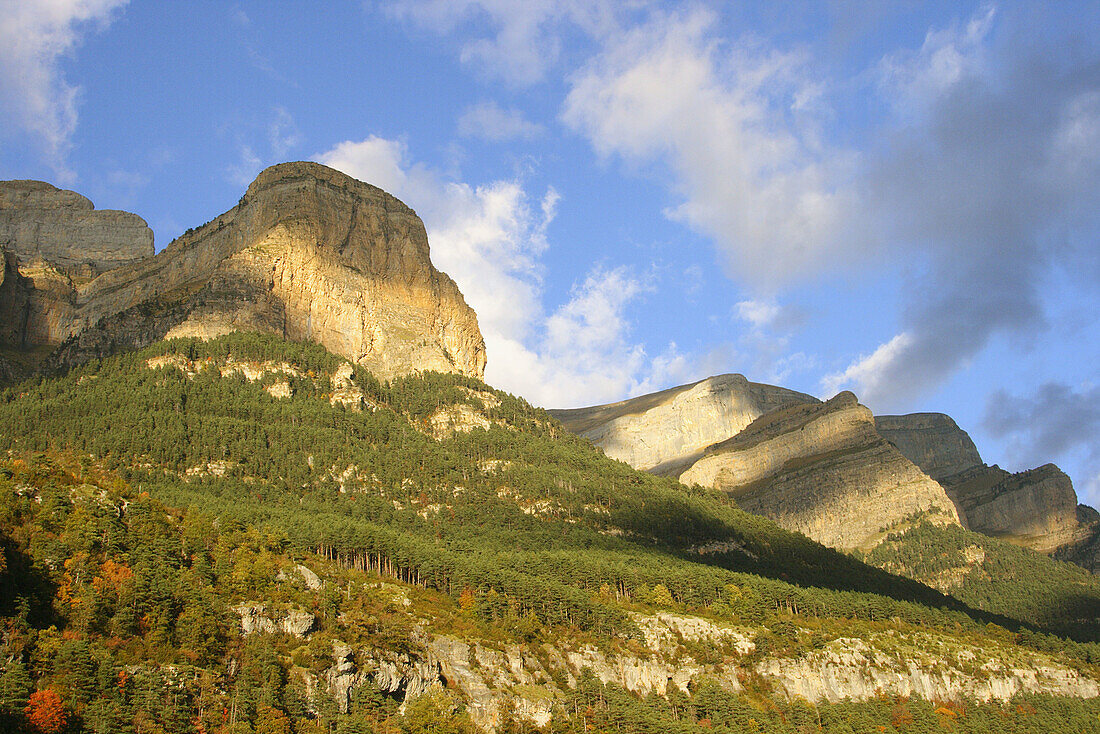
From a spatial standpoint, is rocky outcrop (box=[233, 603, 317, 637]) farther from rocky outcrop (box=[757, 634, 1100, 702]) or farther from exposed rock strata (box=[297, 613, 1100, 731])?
rocky outcrop (box=[757, 634, 1100, 702])

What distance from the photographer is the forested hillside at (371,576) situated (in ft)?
285

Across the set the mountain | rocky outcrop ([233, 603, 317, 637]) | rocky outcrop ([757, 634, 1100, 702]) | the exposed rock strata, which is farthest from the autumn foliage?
rocky outcrop ([757, 634, 1100, 702])

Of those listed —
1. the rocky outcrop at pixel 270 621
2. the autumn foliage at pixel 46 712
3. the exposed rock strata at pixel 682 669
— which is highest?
the rocky outcrop at pixel 270 621

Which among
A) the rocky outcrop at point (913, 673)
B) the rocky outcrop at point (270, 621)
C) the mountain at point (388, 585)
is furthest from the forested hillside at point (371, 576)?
the rocky outcrop at point (913, 673)

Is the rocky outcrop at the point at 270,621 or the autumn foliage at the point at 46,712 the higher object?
the rocky outcrop at the point at 270,621

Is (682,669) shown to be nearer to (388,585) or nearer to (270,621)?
(388,585)

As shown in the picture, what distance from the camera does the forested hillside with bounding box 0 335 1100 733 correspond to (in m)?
86.9

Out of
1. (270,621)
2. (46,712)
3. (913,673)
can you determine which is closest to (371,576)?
(270,621)

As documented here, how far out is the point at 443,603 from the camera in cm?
11750

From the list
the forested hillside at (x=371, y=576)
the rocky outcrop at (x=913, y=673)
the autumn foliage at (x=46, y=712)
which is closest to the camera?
the autumn foliage at (x=46, y=712)

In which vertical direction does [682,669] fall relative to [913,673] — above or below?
above

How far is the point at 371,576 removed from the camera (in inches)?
4732

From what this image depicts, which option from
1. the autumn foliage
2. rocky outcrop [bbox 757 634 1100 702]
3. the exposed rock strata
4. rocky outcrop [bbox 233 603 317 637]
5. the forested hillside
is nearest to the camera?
the autumn foliage

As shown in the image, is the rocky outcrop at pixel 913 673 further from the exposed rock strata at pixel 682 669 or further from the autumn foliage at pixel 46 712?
the autumn foliage at pixel 46 712
